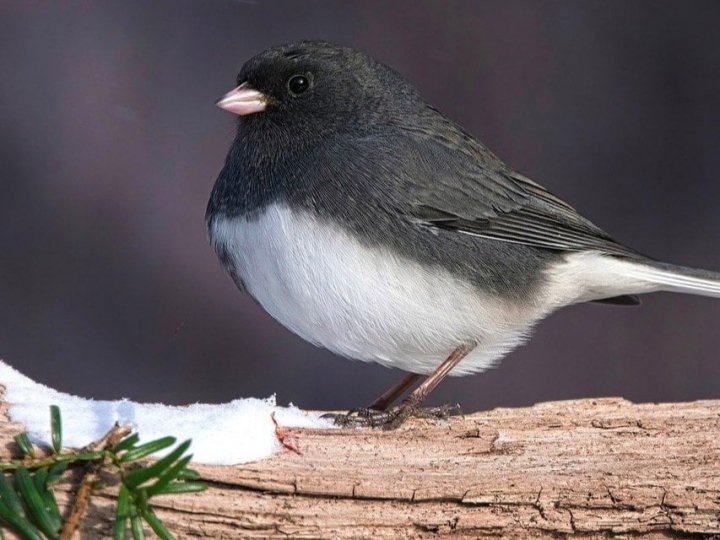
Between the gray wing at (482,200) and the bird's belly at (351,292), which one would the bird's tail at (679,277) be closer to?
the gray wing at (482,200)

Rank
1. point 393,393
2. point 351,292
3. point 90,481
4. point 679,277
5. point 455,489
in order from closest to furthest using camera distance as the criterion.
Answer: point 90,481
point 455,489
point 351,292
point 679,277
point 393,393

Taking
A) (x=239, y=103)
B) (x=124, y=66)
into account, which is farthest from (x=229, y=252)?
(x=124, y=66)

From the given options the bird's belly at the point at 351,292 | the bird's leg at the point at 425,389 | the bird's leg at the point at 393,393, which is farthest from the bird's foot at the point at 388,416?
the bird's leg at the point at 393,393

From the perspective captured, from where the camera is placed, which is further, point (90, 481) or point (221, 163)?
point (221, 163)

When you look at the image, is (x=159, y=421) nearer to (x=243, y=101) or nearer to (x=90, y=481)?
(x=90, y=481)

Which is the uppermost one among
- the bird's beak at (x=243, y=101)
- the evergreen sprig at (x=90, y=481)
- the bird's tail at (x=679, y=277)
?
the bird's beak at (x=243, y=101)

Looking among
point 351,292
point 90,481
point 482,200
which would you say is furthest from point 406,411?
point 90,481
